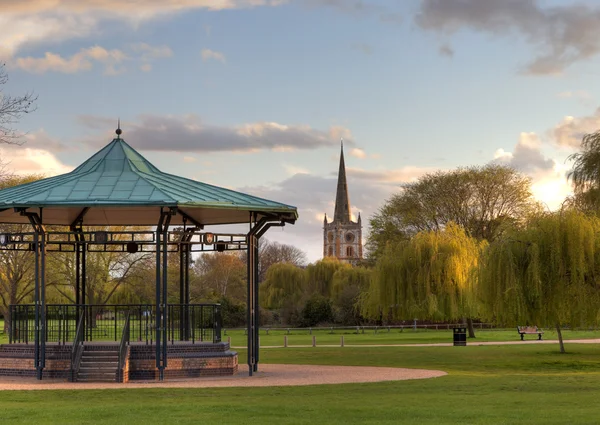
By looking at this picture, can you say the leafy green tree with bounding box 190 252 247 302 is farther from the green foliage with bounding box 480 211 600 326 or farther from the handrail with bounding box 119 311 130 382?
the handrail with bounding box 119 311 130 382

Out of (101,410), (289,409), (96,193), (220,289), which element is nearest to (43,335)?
(96,193)

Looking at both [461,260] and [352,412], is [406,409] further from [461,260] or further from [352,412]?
[461,260]

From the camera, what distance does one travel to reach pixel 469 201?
249 feet

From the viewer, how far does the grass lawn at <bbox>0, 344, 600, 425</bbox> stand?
17.1 m

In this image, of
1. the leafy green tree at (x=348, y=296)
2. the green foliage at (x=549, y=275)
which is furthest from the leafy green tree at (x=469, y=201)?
the green foliage at (x=549, y=275)

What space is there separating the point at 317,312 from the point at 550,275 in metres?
42.8

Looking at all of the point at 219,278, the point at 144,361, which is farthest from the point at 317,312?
the point at 144,361

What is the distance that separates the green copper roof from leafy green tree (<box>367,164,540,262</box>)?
148 ft

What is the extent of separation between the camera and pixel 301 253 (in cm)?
14338

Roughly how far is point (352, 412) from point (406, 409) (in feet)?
3.48

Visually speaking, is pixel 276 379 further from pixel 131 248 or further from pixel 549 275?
pixel 549 275

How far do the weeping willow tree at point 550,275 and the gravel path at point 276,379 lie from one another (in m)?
4.98

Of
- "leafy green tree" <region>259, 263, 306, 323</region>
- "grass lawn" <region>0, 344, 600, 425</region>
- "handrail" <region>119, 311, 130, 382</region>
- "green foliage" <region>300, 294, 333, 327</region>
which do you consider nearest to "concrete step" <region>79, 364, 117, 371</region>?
"handrail" <region>119, 311, 130, 382</region>

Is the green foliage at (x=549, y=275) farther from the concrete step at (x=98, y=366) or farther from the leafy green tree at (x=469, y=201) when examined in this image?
the leafy green tree at (x=469, y=201)
